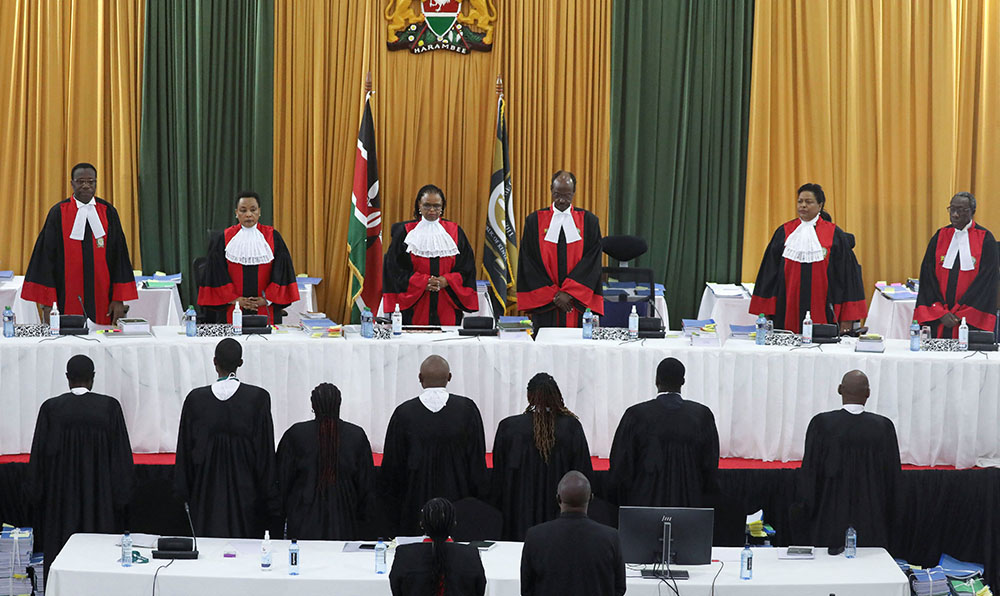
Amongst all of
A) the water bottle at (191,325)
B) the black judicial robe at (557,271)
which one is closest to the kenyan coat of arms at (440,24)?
the black judicial robe at (557,271)

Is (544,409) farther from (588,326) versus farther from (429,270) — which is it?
(429,270)

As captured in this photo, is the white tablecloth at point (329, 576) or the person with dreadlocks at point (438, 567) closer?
the person with dreadlocks at point (438, 567)

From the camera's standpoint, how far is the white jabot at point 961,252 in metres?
9.85

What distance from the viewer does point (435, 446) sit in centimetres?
690

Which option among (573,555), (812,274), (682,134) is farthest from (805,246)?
(573,555)

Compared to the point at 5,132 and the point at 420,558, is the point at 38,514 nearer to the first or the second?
the point at 420,558

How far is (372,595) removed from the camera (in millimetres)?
5891

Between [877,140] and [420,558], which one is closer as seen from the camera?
[420,558]

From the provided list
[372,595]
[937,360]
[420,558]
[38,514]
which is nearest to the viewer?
[420,558]

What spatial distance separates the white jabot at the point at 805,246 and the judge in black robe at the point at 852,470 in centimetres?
300

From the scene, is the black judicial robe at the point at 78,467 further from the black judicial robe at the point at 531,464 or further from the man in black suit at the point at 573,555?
the man in black suit at the point at 573,555

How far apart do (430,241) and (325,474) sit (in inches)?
142

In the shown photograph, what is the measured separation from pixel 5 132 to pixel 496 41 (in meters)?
5.04

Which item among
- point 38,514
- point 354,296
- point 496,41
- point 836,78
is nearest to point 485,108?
point 496,41
